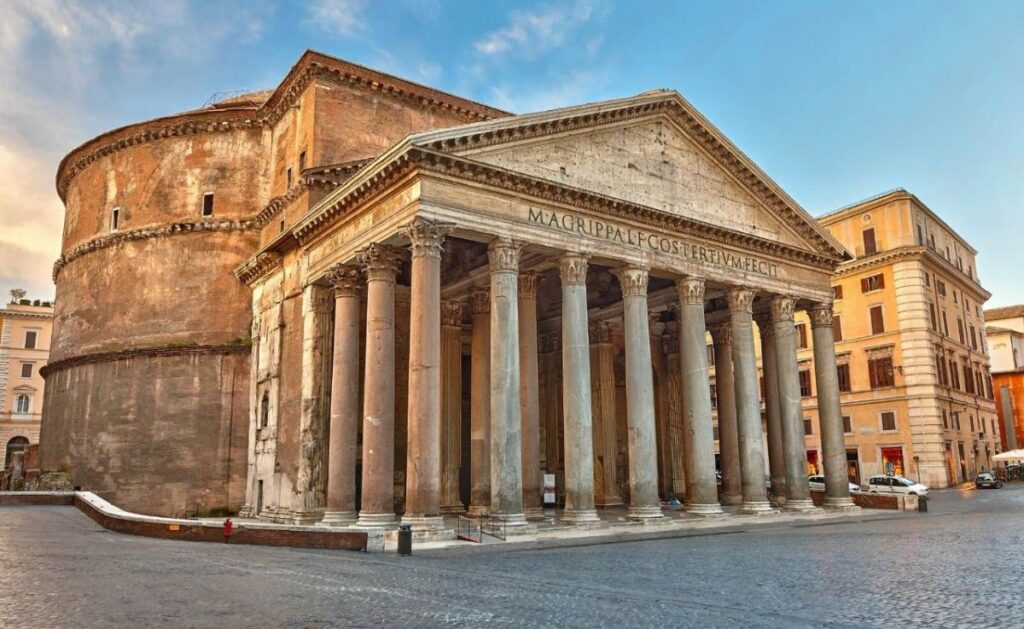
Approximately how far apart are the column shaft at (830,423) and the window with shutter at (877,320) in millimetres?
13791

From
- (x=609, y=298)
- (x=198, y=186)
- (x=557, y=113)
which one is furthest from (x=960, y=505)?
(x=198, y=186)

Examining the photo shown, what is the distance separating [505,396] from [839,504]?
1140 centimetres

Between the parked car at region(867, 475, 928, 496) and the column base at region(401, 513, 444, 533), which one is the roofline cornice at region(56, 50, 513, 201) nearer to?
the column base at region(401, 513, 444, 533)

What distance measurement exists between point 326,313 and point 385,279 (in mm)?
3766

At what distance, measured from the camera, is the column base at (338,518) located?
645 inches

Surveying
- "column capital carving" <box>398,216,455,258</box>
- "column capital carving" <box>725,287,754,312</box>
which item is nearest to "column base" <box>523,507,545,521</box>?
"column capital carving" <box>398,216,455,258</box>

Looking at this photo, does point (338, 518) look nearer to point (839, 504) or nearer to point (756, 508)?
point (756, 508)

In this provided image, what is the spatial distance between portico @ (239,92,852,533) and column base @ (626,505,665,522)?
74 millimetres

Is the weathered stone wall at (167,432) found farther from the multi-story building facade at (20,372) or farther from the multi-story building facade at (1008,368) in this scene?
the multi-story building facade at (1008,368)

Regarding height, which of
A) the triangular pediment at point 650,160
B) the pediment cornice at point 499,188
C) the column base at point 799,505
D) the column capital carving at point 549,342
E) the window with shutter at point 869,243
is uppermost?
the window with shutter at point 869,243

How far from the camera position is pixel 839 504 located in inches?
822

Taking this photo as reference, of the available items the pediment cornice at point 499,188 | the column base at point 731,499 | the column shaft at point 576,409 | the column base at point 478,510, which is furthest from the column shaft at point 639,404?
the column base at point 731,499

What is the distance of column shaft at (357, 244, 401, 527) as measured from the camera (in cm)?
1501

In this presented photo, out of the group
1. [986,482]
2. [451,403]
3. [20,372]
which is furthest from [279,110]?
[20,372]
